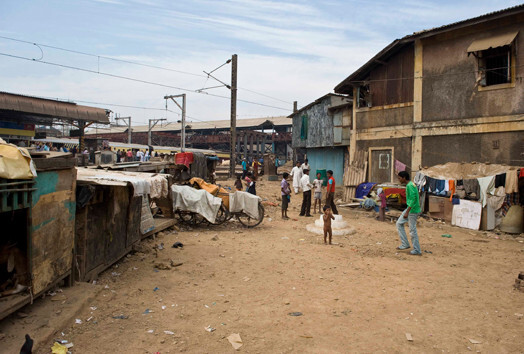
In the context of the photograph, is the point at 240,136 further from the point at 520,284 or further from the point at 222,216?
the point at 520,284

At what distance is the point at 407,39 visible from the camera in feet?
46.6

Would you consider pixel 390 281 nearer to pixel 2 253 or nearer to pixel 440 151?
pixel 2 253

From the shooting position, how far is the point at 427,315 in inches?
187

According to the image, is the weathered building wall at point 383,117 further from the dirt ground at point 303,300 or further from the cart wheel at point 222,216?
the cart wheel at point 222,216

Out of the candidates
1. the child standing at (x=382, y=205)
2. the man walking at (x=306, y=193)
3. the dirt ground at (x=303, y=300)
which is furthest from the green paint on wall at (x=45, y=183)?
the child standing at (x=382, y=205)

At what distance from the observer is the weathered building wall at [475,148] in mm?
11680

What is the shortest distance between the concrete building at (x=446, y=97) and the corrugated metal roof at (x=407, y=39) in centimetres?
3

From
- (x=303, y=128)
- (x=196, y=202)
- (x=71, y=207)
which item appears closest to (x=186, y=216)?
(x=196, y=202)

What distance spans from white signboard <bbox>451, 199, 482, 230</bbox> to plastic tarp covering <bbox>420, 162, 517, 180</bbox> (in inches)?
34.1

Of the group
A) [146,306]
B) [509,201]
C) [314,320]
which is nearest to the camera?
[314,320]

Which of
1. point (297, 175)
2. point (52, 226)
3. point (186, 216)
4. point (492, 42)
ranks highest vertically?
point (492, 42)

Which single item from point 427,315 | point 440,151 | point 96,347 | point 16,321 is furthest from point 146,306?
point 440,151

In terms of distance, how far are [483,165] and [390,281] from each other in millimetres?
7786

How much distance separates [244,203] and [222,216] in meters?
0.80
